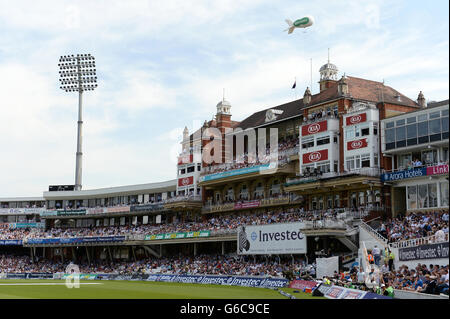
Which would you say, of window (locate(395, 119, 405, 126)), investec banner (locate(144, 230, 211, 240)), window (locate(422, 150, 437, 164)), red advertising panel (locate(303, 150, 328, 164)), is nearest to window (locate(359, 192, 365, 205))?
red advertising panel (locate(303, 150, 328, 164))

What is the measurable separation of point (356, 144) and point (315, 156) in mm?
4778

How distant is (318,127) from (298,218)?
818 cm

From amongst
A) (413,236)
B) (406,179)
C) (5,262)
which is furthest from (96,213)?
(413,236)

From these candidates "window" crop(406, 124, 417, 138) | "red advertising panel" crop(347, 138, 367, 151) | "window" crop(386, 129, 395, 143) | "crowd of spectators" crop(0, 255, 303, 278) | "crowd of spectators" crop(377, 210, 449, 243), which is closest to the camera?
"crowd of spectators" crop(377, 210, 449, 243)

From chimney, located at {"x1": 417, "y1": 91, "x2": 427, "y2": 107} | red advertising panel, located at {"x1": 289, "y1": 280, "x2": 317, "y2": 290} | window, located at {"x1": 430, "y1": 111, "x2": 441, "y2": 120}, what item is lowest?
red advertising panel, located at {"x1": 289, "y1": 280, "x2": 317, "y2": 290}

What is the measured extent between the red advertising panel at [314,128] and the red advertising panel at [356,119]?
2.40 m

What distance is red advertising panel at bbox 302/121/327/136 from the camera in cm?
5172

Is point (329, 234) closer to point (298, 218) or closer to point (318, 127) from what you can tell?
point (298, 218)

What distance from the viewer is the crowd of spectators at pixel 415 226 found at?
34209 millimetres

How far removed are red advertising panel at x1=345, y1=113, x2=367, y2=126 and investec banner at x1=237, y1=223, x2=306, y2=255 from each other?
9.54m

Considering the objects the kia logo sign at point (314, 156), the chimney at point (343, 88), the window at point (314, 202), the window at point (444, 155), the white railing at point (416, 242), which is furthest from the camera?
the window at point (314, 202)

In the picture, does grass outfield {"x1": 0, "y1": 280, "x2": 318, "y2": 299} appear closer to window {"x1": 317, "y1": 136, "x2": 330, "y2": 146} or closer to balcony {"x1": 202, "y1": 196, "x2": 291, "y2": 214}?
balcony {"x1": 202, "y1": 196, "x2": 291, "y2": 214}

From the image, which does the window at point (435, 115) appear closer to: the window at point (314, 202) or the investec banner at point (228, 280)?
the investec banner at point (228, 280)

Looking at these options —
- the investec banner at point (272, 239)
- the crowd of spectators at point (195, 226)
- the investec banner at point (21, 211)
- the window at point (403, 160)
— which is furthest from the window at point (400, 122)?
the investec banner at point (21, 211)
